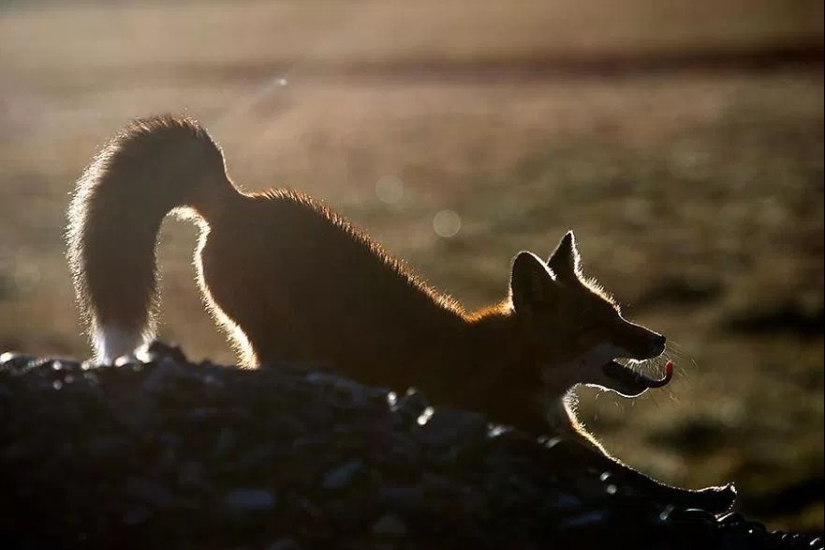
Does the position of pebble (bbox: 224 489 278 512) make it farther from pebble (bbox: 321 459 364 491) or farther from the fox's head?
the fox's head

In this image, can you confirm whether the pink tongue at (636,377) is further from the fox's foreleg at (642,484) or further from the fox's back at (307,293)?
the fox's back at (307,293)

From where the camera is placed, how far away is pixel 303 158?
5925 cm

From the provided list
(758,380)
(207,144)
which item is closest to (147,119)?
(207,144)

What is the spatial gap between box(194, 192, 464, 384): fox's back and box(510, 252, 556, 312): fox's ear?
26.9 inches

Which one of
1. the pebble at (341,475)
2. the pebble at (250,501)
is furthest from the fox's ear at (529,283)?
the pebble at (250,501)

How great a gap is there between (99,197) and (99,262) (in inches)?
21.3

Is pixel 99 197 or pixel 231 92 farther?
pixel 231 92

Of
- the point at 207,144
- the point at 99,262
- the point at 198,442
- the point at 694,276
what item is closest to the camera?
the point at 198,442

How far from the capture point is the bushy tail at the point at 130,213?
1109 centimetres

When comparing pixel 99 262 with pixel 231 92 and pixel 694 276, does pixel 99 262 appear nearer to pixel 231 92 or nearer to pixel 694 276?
pixel 694 276

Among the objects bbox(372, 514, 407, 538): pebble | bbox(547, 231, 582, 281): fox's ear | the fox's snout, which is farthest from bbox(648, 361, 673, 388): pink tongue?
bbox(372, 514, 407, 538): pebble

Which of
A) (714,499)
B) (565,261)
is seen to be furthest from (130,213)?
(714,499)

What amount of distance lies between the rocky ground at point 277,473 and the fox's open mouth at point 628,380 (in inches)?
81.1

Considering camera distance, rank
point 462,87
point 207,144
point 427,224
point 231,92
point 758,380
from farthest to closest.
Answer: point 462,87 < point 231,92 < point 427,224 < point 758,380 < point 207,144
